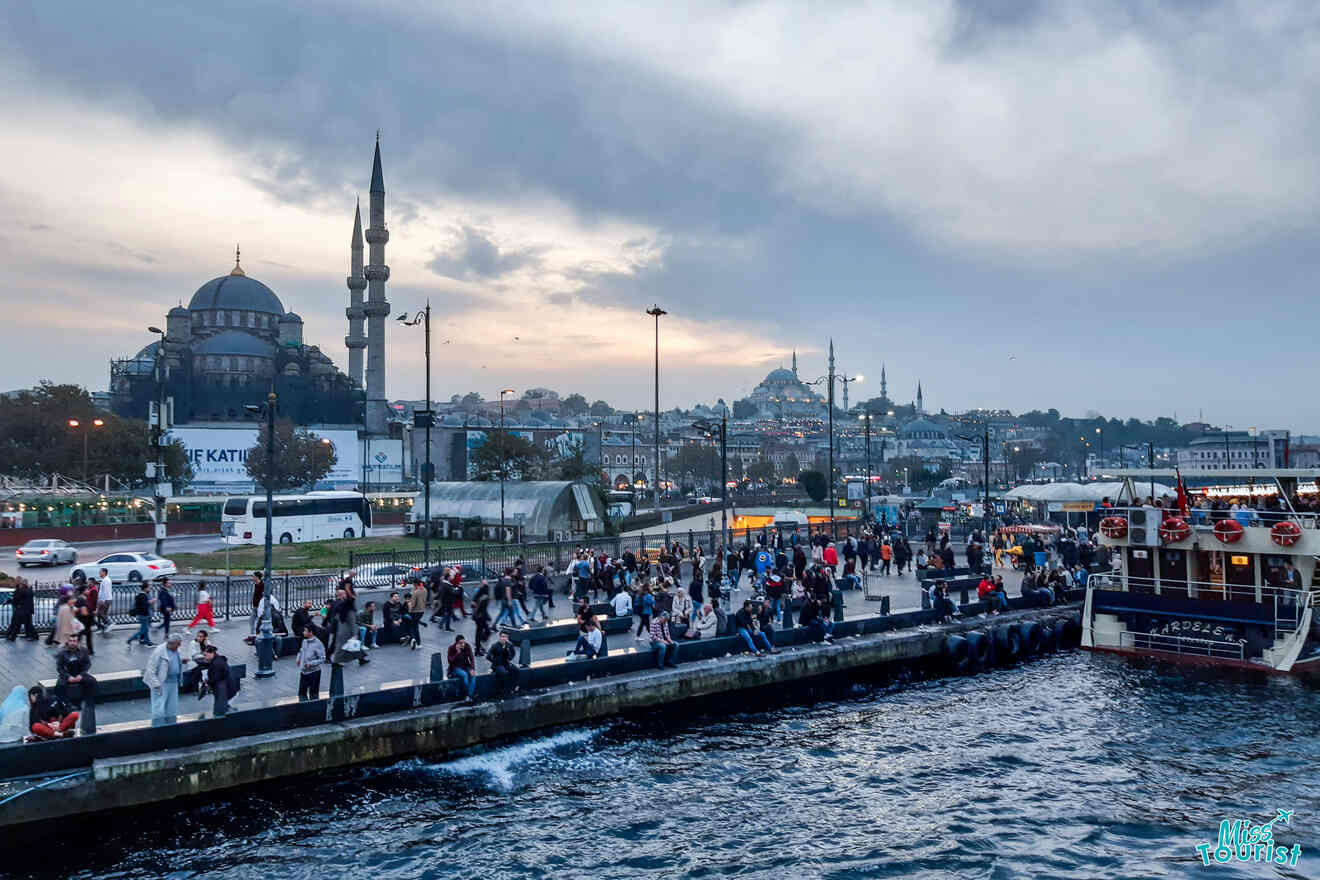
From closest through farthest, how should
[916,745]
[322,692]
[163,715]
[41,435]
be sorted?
[163,715] → [322,692] → [916,745] → [41,435]

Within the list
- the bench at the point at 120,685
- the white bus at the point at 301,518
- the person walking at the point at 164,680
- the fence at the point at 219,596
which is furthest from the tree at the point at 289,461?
the person walking at the point at 164,680

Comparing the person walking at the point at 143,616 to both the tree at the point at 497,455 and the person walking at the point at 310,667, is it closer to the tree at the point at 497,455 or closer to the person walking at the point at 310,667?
the person walking at the point at 310,667

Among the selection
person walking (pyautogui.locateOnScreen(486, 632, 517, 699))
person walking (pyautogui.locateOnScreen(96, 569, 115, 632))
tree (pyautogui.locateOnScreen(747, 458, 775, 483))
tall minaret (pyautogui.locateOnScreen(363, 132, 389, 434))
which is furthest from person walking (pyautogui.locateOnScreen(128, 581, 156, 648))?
tree (pyautogui.locateOnScreen(747, 458, 775, 483))

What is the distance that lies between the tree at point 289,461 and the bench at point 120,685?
57.3 meters

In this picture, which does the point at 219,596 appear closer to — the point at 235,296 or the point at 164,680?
the point at 164,680

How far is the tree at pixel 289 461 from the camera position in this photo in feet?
230

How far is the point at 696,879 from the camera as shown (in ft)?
36.4

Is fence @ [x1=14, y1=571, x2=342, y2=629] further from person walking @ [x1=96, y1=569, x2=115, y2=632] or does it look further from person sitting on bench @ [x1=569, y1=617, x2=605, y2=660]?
person sitting on bench @ [x1=569, y1=617, x2=605, y2=660]

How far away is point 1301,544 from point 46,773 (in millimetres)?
24692

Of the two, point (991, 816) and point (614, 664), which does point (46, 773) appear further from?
point (991, 816)

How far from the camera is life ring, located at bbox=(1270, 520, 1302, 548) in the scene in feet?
67.5

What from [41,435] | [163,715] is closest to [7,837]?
[163,715]

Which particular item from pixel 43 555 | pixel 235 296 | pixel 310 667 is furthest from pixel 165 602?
pixel 235 296

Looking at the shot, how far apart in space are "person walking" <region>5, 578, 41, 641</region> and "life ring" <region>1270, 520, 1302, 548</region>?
27435 mm
